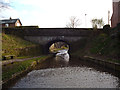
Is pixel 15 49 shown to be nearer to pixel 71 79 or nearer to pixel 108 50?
pixel 71 79

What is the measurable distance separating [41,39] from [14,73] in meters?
21.3

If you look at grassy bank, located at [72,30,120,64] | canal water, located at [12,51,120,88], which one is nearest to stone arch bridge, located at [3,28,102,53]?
grassy bank, located at [72,30,120,64]

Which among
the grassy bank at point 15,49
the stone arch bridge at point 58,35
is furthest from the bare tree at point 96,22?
the grassy bank at point 15,49

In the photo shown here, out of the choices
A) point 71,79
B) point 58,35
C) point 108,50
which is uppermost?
point 58,35

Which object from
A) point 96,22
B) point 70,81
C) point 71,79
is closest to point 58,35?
point 96,22

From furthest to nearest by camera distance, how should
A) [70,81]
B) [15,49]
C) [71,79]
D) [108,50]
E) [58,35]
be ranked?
[58,35], [15,49], [108,50], [71,79], [70,81]

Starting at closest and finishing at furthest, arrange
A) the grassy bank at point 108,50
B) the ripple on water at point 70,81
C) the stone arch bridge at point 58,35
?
the ripple on water at point 70,81 < the grassy bank at point 108,50 < the stone arch bridge at point 58,35

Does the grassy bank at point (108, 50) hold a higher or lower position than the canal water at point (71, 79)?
higher

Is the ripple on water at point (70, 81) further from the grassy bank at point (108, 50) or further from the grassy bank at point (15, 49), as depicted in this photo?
the grassy bank at point (15, 49)

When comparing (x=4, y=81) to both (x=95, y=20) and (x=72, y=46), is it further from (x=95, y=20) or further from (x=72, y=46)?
(x=95, y=20)

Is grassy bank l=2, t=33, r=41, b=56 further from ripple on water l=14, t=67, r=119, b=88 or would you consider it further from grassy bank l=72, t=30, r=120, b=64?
grassy bank l=72, t=30, r=120, b=64

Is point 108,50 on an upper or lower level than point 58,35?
lower

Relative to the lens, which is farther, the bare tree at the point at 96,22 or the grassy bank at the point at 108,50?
the bare tree at the point at 96,22

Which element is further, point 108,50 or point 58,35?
point 58,35
